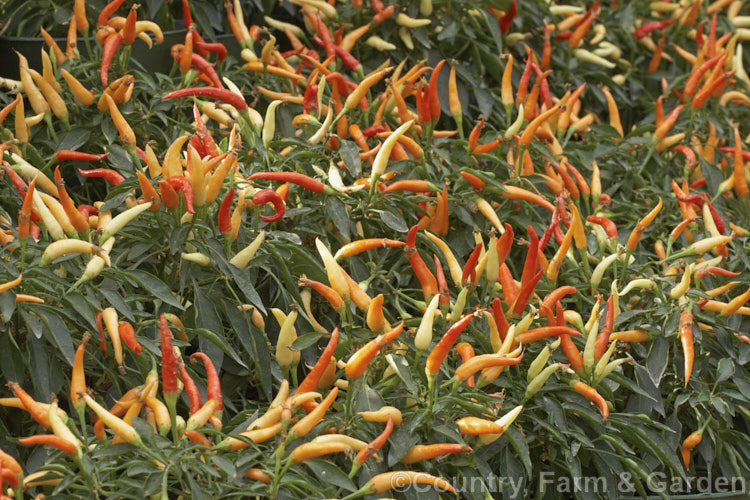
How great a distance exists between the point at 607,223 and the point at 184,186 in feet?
3.76

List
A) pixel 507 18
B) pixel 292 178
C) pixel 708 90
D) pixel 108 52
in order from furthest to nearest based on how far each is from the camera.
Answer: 1. pixel 507 18
2. pixel 708 90
3. pixel 108 52
4. pixel 292 178

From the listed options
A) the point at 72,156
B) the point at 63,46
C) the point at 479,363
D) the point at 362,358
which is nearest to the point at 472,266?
the point at 479,363

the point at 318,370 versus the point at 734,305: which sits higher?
the point at 318,370

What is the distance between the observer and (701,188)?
2764 millimetres

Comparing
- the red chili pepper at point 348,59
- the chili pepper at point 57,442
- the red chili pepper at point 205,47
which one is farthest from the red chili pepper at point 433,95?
the chili pepper at point 57,442

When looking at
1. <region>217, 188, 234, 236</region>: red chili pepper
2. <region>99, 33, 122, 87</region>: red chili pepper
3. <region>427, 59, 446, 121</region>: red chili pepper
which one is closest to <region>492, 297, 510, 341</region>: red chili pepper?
<region>217, 188, 234, 236</region>: red chili pepper

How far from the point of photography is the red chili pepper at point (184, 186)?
5.48ft

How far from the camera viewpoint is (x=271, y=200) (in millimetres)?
1834

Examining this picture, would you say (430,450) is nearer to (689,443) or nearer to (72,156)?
(689,443)

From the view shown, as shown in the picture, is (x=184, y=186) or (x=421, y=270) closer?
(x=184, y=186)

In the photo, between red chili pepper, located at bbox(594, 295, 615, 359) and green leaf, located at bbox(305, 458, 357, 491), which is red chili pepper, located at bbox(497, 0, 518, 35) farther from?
green leaf, located at bbox(305, 458, 357, 491)

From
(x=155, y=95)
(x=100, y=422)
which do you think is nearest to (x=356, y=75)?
(x=155, y=95)

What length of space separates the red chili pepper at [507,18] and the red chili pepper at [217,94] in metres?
1.13

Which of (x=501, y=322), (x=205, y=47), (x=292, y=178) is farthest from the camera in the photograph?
(x=205, y=47)
